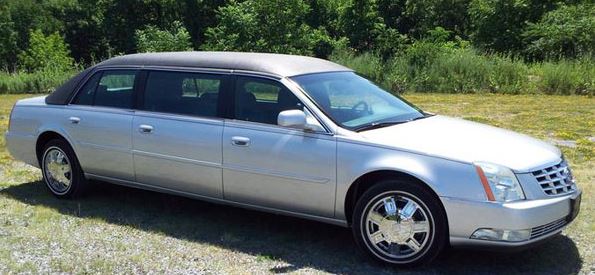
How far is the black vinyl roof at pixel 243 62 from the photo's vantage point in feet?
18.9

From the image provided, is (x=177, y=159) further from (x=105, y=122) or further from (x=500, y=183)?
(x=500, y=183)

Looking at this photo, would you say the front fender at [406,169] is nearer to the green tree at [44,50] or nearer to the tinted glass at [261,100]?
the tinted glass at [261,100]

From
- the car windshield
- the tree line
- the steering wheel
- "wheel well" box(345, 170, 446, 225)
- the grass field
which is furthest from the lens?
the tree line

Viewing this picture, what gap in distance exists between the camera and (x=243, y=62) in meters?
5.89

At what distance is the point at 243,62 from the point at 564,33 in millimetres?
20796

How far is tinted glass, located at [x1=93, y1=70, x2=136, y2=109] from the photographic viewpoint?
6.49 m

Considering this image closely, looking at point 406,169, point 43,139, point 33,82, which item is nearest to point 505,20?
point 33,82

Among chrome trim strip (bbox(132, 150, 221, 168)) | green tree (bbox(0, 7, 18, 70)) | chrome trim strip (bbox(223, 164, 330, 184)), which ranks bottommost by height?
green tree (bbox(0, 7, 18, 70))

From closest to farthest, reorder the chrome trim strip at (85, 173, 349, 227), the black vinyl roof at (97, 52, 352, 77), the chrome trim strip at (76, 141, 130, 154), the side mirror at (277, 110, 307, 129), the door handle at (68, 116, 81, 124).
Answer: the side mirror at (277, 110, 307, 129) → the chrome trim strip at (85, 173, 349, 227) → the black vinyl roof at (97, 52, 352, 77) → the chrome trim strip at (76, 141, 130, 154) → the door handle at (68, 116, 81, 124)

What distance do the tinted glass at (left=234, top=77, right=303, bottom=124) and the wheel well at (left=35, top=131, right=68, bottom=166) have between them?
2.35 metres

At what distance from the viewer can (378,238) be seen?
195 inches

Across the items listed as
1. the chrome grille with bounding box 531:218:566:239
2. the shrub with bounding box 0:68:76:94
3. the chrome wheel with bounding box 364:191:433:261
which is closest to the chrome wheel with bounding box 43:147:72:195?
the chrome wheel with bounding box 364:191:433:261

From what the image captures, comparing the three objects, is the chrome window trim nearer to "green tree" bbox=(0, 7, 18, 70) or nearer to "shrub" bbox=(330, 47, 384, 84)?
"shrub" bbox=(330, 47, 384, 84)

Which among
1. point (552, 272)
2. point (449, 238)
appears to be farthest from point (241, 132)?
point (552, 272)
